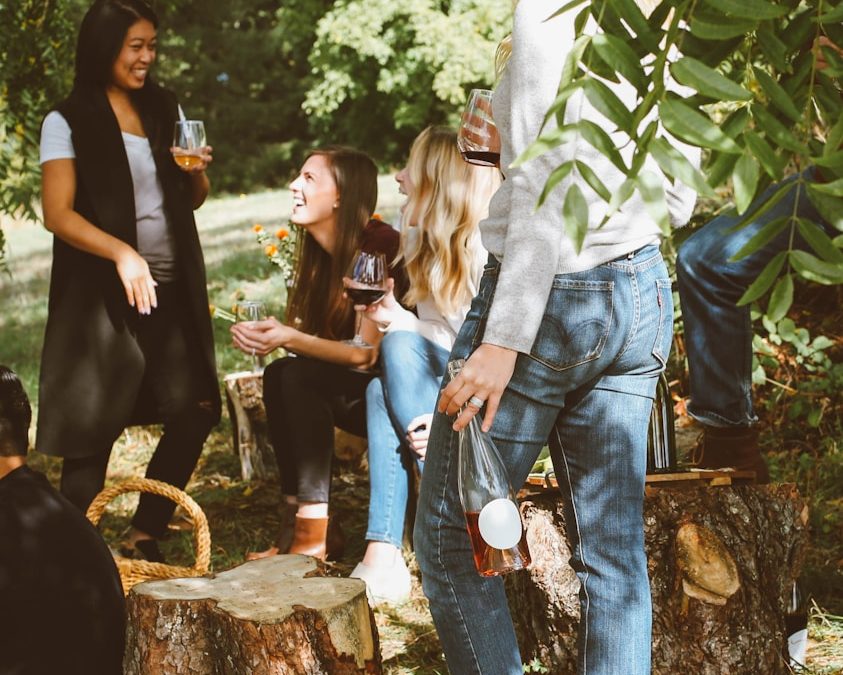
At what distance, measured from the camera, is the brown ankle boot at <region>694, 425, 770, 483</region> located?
296cm

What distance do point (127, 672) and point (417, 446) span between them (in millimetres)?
1235

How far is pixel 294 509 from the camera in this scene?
4.05m

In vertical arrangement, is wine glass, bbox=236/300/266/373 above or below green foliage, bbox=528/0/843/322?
below

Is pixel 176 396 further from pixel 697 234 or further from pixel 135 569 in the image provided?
pixel 697 234

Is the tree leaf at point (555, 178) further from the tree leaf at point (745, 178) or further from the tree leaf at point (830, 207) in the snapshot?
the tree leaf at point (830, 207)

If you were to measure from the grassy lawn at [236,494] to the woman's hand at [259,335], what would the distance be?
35.5 inches

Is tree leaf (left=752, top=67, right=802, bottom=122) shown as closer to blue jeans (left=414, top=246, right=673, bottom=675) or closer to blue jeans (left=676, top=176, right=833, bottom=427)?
blue jeans (left=414, top=246, right=673, bottom=675)

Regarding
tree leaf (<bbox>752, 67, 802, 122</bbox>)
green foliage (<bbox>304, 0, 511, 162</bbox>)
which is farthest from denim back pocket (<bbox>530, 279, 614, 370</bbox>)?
green foliage (<bbox>304, 0, 511, 162</bbox>)

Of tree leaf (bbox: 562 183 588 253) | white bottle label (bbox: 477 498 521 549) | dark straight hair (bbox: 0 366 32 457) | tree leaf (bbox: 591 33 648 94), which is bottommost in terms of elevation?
white bottle label (bbox: 477 498 521 549)

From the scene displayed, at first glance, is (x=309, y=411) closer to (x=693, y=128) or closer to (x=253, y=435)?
(x=253, y=435)

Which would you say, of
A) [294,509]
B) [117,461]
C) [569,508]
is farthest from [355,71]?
[569,508]

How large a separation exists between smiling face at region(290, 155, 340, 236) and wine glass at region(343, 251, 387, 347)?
0.56 meters

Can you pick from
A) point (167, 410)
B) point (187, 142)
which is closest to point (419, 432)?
point (167, 410)

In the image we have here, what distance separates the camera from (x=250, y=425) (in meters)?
5.04
